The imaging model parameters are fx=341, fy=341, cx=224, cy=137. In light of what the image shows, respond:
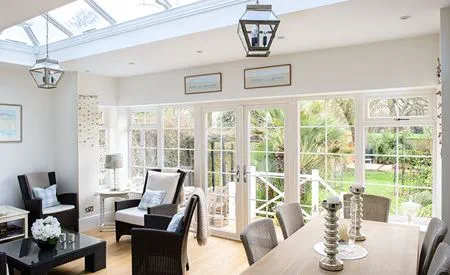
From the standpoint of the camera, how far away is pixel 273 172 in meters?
4.59

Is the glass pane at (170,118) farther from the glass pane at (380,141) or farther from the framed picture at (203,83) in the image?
the glass pane at (380,141)

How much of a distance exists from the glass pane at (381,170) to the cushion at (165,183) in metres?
2.54

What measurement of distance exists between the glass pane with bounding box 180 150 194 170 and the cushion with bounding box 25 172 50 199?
2123 mm

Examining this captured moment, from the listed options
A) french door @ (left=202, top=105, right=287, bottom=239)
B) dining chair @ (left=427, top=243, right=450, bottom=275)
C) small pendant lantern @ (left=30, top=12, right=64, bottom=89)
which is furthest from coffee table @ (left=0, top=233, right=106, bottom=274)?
dining chair @ (left=427, top=243, right=450, bottom=275)

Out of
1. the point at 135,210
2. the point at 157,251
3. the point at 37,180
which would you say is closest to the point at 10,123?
the point at 37,180

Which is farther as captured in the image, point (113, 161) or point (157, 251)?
point (113, 161)

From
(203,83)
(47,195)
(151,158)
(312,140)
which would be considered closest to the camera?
(312,140)

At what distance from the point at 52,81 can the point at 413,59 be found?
360cm

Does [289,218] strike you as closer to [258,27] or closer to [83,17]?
[258,27]

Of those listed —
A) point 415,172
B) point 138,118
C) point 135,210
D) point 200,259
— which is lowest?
point 200,259

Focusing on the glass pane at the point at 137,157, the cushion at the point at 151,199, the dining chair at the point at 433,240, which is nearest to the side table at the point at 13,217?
the cushion at the point at 151,199

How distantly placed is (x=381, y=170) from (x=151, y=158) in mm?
3651

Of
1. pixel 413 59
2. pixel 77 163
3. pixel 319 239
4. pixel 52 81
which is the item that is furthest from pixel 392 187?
pixel 77 163

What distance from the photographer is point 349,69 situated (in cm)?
380
